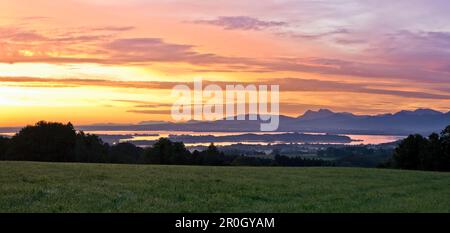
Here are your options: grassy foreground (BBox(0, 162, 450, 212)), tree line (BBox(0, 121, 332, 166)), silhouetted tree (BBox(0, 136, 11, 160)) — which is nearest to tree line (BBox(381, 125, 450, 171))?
tree line (BBox(0, 121, 332, 166))

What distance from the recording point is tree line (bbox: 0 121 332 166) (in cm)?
10619

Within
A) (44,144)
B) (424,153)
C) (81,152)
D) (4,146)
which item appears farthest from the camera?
(4,146)

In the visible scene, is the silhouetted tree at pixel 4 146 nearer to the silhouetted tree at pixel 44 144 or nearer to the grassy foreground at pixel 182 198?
the silhouetted tree at pixel 44 144

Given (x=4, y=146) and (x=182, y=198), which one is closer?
(x=182, y=198)

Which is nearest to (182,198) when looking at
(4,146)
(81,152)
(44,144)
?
(81,152)

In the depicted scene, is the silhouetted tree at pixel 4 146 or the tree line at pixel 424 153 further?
the silhouetted tree at pixel 4 146

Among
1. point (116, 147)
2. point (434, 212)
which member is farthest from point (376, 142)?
point (434, 212)

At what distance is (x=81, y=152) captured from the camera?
355ft

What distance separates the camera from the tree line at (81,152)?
106 metres

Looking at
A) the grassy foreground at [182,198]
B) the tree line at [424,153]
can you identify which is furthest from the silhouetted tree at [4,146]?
the grassy foreground at [182,198]

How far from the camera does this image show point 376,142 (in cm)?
16562

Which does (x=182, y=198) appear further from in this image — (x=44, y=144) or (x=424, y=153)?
(x=44, y=144)

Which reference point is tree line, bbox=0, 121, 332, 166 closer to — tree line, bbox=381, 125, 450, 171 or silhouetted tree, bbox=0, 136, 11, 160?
silhouetted tree, bbox=0, 136, 11, 160
